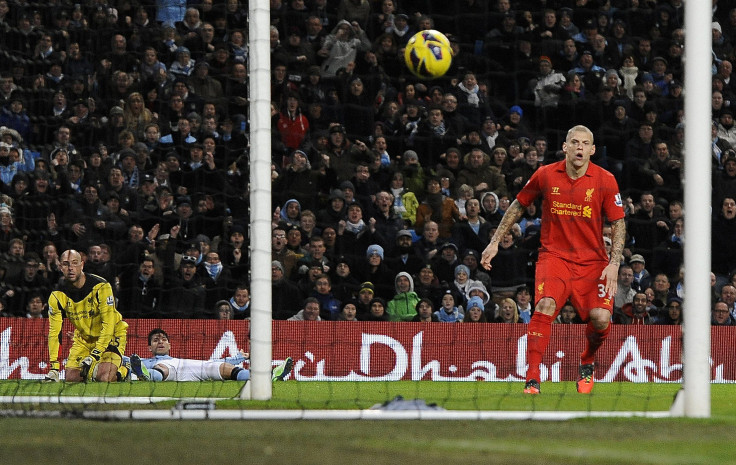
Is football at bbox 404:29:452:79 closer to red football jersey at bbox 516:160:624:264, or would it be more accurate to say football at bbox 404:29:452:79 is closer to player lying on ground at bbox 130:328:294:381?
player lying on ground at bbox 130:328:294:381

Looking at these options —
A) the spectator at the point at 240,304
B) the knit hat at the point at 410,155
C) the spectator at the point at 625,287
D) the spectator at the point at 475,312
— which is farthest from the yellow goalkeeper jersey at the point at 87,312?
the spectator at the point at 625,287

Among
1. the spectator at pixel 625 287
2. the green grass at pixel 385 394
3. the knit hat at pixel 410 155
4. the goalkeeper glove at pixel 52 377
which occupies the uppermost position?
the knit hat at pixel 410 155

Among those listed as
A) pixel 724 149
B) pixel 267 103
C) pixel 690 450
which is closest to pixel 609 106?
pixel 724 149

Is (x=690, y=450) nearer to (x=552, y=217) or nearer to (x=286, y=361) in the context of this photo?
(x=552, y=217)

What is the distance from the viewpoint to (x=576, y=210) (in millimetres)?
9148

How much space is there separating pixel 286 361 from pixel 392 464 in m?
7.84

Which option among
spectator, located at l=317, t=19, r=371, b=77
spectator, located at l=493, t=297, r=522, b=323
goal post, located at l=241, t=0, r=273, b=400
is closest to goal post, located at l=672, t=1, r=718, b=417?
goal post, located at l=241, t=0, r=273, b=400

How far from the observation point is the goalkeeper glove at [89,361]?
40.7ft

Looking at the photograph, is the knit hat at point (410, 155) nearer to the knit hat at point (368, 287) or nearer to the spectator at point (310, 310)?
the knit hat at point (368, 287)

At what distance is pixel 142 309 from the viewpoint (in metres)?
13.9

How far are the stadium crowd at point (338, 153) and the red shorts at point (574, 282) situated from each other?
4.50 meters

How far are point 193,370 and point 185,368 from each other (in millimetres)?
80

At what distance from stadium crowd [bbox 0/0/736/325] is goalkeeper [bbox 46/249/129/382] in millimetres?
910

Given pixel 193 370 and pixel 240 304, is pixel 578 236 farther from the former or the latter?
pixel 240 304
